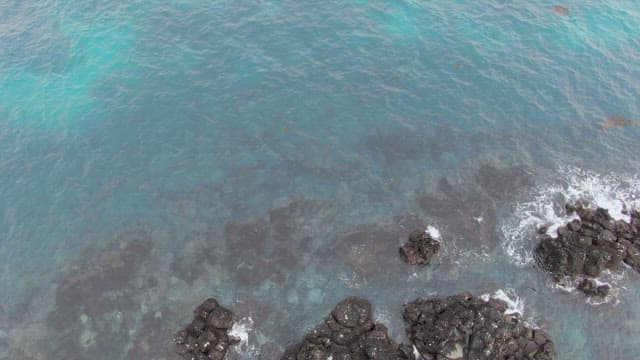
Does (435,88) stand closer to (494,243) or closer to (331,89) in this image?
(331,89)

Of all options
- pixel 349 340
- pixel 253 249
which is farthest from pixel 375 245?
pixel 253 249

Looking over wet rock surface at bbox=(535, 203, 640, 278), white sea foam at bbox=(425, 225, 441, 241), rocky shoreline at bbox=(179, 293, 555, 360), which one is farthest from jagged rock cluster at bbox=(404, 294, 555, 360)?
wet rock surface at bbox=(535, 203, 640, 278)

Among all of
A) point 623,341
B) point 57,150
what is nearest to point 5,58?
point 57,150

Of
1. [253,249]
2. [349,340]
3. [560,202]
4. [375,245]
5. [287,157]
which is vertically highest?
[560,202]

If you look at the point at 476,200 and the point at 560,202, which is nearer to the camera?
the point at 560,202

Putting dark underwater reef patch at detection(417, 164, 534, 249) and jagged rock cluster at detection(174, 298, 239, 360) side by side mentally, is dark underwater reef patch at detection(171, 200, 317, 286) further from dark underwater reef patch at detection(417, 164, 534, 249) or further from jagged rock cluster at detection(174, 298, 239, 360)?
dark underwater reef patch at detection(417, 164, 534, 249)

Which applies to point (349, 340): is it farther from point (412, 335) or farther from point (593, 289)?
point (593, 289)

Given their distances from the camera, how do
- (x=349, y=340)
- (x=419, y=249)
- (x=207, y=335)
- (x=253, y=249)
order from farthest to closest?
(x=253, y=249)
(x=419, y=249)
(x=207, y=335)
(x=349, y=340)
